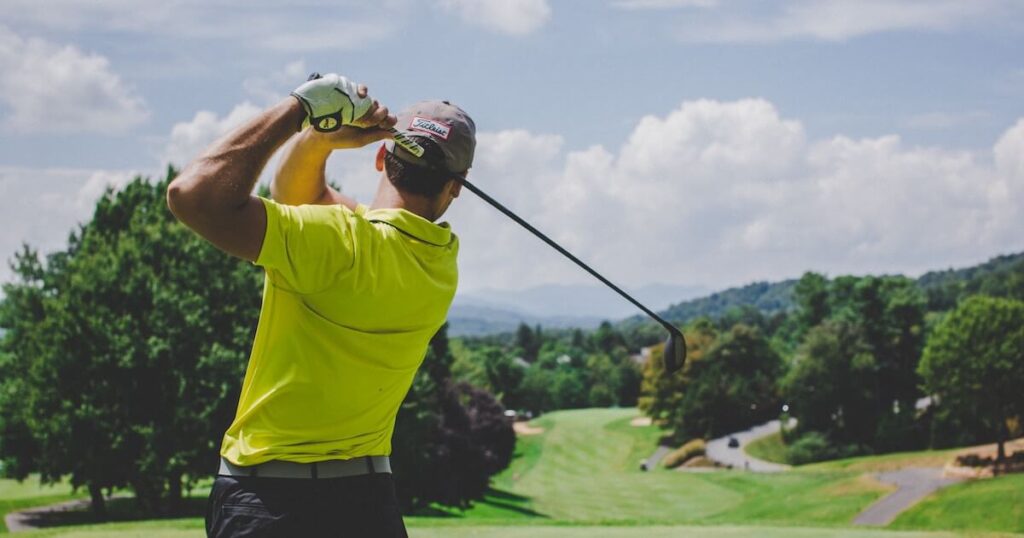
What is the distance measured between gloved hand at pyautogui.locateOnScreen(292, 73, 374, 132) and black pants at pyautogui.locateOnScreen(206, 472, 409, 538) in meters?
1.26

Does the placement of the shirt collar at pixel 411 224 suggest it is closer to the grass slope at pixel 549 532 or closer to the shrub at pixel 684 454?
the grass slope at pixel 549 532

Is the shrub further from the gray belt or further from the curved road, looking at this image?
the gray belt

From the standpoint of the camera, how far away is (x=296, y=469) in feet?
12.2

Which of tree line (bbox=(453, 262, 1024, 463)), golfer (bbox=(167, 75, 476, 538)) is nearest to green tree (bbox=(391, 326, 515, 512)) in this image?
tree line (bbox=(453, 262, 1024, 463))

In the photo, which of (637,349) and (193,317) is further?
(637,349)

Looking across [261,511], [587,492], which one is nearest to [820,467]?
[587,492]

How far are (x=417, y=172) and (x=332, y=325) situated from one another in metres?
0.67

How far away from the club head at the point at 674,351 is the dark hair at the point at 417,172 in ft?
6.08

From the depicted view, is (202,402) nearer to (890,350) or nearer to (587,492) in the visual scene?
(587,492)

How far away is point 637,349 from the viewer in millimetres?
195750

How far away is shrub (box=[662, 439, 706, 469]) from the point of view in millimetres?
87625

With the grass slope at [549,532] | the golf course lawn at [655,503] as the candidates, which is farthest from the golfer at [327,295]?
the golf course lawn at [655,503]

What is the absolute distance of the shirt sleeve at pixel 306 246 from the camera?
3.26 m

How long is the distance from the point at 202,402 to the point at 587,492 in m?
40.2
